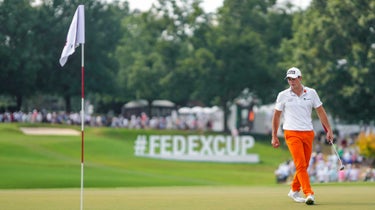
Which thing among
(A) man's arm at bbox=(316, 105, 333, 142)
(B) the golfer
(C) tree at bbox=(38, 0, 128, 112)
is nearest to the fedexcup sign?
(C) tree at bbox=(38, 0, 128, 112)

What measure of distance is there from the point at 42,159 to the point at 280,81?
102 ft

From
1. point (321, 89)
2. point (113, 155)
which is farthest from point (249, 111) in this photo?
point (113, 155)

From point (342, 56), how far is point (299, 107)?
5280 cm

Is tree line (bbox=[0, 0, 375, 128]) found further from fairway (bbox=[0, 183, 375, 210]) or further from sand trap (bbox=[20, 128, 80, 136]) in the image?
fairway (bbox=[0, 183, 375, 210])

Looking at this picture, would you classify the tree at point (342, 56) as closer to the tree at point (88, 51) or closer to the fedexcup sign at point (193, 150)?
the fedexcup sign at point (193, 150)

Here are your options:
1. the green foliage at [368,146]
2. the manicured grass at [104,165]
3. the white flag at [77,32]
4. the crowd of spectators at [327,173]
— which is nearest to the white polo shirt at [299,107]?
the white flag at [77,32]

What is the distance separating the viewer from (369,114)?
66125 mm

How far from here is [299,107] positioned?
14039 millimetres

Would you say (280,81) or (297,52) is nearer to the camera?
(297,52)

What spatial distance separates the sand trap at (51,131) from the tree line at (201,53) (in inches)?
125

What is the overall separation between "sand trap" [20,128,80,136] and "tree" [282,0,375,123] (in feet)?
59.2

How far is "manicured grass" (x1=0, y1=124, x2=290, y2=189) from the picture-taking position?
132ft

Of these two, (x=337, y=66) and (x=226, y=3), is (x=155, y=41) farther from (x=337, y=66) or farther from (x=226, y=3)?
(x=337, y=66)

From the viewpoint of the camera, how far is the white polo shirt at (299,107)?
1404 centimetres
